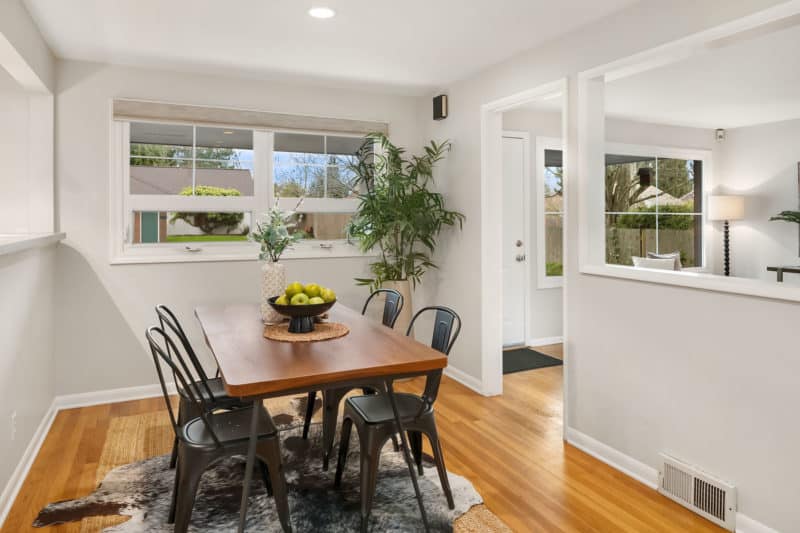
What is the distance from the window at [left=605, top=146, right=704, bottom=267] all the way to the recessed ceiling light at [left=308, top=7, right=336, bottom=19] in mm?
3876

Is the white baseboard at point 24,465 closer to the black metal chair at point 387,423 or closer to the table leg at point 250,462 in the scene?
the table leg at point 250,462

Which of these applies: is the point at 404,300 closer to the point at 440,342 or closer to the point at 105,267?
the point at 440,342

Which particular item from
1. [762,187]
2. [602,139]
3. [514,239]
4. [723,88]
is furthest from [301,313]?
[762,187]

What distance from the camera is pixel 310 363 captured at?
6.56ft

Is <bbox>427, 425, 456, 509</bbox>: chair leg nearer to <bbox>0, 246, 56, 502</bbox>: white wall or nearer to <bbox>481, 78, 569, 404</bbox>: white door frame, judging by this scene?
<bbox>481, 78, 569, 404</bbox>: white door frame

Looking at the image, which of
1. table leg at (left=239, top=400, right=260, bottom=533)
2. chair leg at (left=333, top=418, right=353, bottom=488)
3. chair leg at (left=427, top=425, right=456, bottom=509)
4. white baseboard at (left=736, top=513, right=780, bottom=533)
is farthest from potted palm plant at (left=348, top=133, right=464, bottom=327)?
white baseboard at (left=736, top=513, right=780, bottom=533)

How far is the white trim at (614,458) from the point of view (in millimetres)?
2633

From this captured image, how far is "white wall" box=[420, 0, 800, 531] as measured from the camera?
6.93 ft

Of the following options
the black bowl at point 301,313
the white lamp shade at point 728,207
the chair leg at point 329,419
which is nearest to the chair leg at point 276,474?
the black bowl at point 301,313

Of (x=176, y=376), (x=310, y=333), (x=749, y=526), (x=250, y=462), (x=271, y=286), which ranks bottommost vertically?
(x=749, y=526)

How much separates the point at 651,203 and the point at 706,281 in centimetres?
404

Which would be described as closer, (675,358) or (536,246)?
(675,358)

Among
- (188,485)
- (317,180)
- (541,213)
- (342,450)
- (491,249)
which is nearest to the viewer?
(188,485)

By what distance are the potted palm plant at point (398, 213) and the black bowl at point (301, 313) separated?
1838 mm
